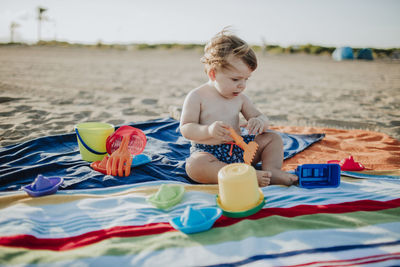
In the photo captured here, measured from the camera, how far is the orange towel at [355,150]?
2160 millimetres

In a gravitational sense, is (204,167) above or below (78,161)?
above

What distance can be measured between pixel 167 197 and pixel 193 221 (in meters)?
0.26

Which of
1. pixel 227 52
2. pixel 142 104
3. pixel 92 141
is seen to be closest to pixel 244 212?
pixel 227 52

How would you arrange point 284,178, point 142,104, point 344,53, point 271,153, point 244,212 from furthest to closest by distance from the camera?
1. point 344,53
2. point 142,104
3. point 271,153
4. point 284,178
5. point 244,212

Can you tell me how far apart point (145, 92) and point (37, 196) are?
12.9 feet

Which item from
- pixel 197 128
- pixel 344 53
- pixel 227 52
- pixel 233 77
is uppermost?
pixel 344 53

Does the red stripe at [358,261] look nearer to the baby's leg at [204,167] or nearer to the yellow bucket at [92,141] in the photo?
the baby's leg at [204,167]

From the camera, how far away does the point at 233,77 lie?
1.73 metres

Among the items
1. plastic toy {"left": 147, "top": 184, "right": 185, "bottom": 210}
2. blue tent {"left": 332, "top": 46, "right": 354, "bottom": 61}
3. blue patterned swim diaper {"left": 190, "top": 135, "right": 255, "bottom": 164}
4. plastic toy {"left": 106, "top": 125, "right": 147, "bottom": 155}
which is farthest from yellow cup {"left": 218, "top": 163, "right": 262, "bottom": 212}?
blue tent {"left": 332, "top": 46, "right": 354, "bottom": 61}

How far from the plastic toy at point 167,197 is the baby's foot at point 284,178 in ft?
1.76

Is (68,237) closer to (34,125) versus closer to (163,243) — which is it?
(163,243)

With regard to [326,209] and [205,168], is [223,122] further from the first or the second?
[326,209]

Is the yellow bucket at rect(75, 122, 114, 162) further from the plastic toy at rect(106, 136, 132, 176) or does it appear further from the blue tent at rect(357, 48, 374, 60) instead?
the blue tent at rect(357, 48, 374, 60)

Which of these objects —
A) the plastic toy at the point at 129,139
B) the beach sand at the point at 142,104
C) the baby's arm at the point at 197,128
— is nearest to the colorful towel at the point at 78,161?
the plastic toy at the point at 129,139
